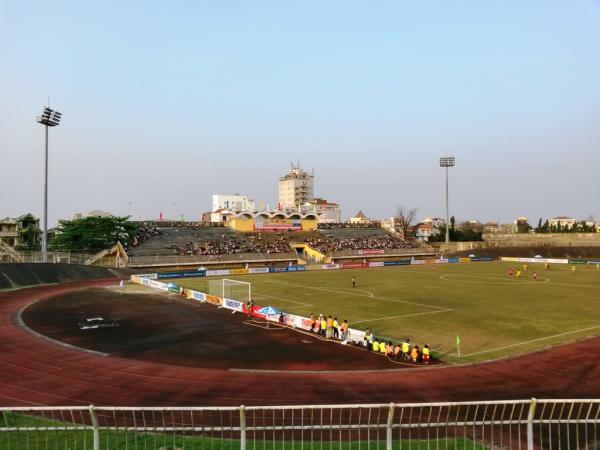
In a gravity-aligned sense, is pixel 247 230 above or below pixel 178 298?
→ above

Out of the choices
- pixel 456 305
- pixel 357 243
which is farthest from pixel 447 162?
pixel 456 305

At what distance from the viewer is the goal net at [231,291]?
1852 inches

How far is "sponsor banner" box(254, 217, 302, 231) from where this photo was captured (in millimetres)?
115750

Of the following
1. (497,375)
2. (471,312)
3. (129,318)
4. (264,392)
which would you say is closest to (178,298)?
(129,318)

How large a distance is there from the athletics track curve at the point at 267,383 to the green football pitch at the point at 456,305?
3.02m

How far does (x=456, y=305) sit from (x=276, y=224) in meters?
77.5

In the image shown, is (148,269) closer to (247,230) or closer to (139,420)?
(247,230)

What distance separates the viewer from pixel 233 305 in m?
42.6

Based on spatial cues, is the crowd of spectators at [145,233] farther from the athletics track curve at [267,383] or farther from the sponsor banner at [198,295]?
the athletics track curve at [267,383]

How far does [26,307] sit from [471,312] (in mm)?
38991

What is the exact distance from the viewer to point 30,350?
26.9 meters

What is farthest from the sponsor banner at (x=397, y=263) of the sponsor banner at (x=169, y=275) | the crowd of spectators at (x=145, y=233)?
the crowd of spectators at (x=145, y=233)

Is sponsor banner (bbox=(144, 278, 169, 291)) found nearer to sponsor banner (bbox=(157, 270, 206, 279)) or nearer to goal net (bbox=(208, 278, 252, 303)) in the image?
goal net (bbox=(208, 278, 252, 303))

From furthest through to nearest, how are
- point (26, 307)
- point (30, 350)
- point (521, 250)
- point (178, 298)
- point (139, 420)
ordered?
point (521, 250), point (178, 298), point (26, 307), point (30, 350), point (139, 420)
